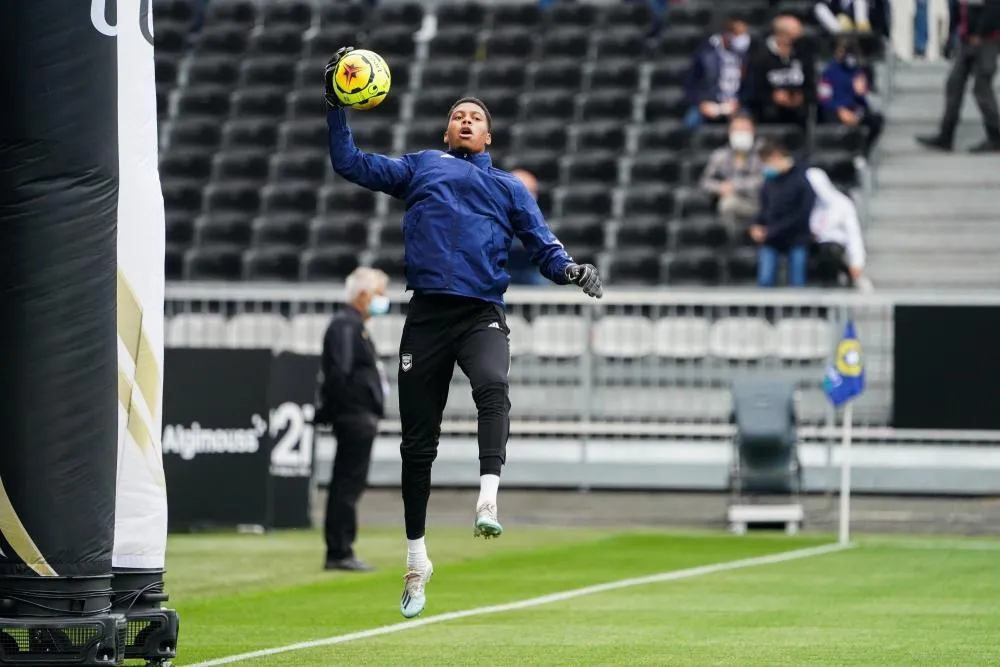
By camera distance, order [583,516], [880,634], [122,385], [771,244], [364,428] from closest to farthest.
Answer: [122,385]
[880,634]
[364,428]
[583,516]
[771,244]

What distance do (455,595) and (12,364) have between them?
620 cm

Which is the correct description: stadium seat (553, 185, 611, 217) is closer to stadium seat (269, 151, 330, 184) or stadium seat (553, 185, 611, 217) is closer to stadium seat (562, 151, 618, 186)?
stadium seat (562, 151, 618, 186)

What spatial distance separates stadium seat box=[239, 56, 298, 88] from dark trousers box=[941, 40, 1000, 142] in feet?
33.4

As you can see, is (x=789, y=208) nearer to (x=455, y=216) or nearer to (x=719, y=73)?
(x=719, y=73)

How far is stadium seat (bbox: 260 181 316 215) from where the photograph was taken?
1121 inches

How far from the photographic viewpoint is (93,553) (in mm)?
8570

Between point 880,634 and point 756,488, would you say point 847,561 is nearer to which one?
point 756,488

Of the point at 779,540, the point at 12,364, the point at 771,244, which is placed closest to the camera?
the point at 12,364

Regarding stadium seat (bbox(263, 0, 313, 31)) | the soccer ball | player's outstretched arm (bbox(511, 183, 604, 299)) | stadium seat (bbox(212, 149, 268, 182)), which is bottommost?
player's outstretched arm (bbox(511, 183, 604, 299))

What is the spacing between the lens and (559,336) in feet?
76.2

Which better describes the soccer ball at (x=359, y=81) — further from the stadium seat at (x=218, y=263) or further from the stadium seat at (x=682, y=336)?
the stadium seat at (x=218, y=263)

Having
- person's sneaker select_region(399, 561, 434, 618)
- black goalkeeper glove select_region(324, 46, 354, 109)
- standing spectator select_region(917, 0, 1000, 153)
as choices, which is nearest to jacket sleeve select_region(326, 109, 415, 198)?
black goalkeeper glove select_region(324, 46, 354, 109)

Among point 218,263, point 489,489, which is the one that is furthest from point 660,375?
point 489,489

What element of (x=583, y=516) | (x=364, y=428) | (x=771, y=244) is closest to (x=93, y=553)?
(x=364, y=428)
